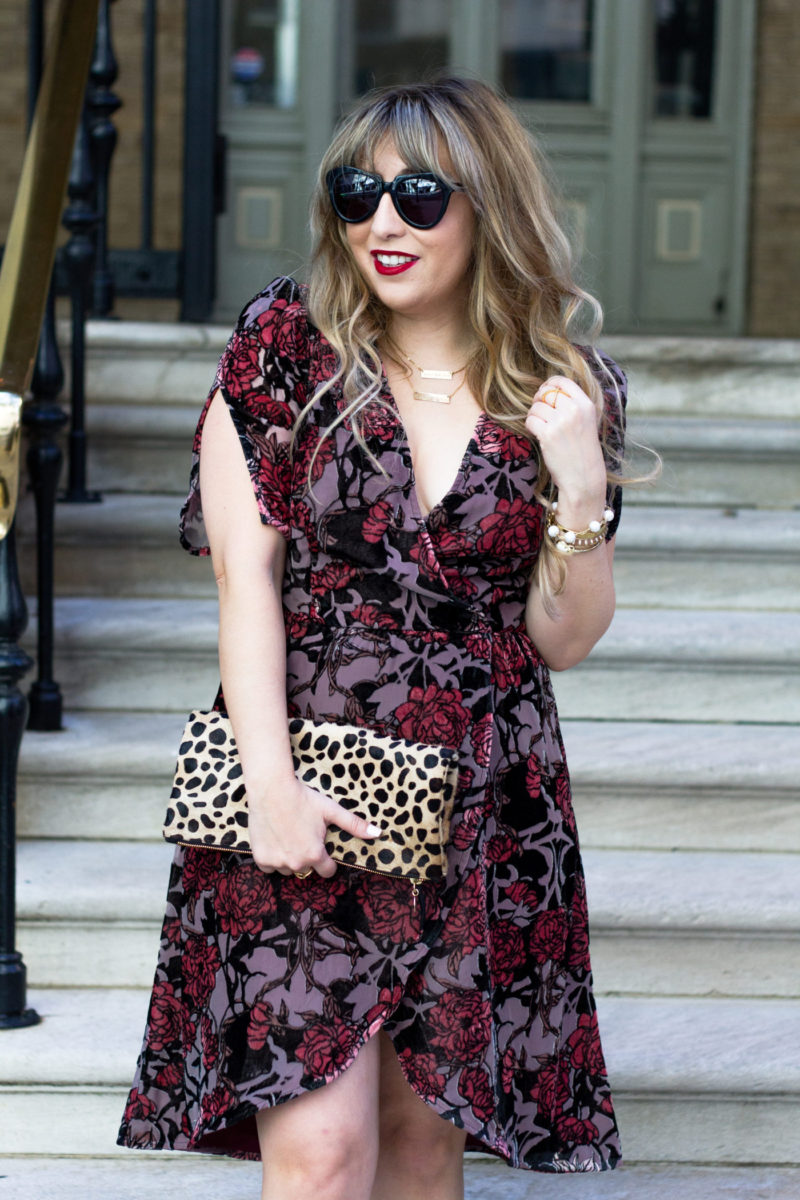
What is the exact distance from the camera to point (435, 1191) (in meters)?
1.75

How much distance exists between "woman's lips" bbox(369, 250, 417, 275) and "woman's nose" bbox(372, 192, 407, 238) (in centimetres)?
3

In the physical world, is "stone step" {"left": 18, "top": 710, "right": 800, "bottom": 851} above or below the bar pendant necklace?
below

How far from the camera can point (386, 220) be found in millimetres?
1588

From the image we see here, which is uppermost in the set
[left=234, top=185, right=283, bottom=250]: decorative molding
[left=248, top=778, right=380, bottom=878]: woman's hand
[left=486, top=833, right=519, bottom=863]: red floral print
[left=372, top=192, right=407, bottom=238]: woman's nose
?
[left=234, top=185, right=283, bottom=250]: decorative molding

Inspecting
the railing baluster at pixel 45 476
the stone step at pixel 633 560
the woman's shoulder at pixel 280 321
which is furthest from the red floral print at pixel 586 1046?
the stone step at pixel 633 560

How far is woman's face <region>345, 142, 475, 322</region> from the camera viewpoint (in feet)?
5.23

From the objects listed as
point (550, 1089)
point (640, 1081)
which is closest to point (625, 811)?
point (640, 1081)

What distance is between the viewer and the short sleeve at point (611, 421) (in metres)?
1.71

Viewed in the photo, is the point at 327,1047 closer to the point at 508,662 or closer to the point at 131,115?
the point at 508,662

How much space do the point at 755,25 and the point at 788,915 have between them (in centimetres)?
540

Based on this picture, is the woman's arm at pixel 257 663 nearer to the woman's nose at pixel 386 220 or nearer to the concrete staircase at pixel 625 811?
the woman's nose at pixel 386 220

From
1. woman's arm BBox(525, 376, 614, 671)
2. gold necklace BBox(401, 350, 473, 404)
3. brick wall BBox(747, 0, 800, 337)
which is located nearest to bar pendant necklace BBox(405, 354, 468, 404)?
gold necklace BBox(401, 350, 473, 404)

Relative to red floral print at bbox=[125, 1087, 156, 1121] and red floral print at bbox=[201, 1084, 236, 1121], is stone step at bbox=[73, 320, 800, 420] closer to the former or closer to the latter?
red floral print at bbox=[125, 1087, 156, 1121]

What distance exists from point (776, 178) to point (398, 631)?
586 centimetres
